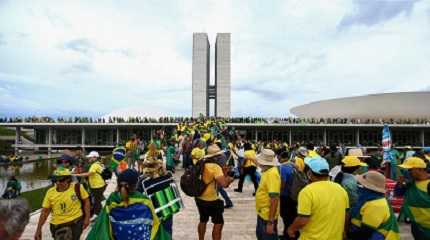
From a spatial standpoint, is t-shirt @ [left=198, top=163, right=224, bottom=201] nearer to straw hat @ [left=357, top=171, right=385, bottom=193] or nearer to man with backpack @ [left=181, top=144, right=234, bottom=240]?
man with backpack @ [left=181, top=144, right=234, bottom=240]

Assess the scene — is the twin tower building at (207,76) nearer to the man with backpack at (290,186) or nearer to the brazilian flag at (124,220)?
the man with backpack at (290,186)

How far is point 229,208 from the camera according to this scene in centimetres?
857

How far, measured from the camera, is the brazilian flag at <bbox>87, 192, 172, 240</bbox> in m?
3.32

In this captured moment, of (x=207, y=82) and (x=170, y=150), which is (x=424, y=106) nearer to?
(x=207, y=82)

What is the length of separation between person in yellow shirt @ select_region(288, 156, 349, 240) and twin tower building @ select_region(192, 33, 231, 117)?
2378 inches

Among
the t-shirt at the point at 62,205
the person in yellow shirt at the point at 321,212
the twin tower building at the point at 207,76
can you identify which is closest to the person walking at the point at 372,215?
the person in yellow shirt at the point at 321,212

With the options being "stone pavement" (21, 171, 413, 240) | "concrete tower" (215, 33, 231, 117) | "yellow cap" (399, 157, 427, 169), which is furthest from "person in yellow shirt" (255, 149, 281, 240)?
"concrete tower" (215, 33, 231, 117)

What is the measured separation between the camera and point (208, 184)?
16.1ft

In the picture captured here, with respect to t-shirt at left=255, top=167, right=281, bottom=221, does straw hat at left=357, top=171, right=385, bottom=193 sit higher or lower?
higher

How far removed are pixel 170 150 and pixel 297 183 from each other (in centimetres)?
868

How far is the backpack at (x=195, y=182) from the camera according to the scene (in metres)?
4.88

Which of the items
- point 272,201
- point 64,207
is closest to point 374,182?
point 272,201

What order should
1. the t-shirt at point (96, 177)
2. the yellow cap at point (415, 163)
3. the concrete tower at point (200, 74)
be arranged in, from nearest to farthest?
the yellow cap at point (415, 163), the t-shirt at point (96, 177), the concrete tower at point (200, 74)

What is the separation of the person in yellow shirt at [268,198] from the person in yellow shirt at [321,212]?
0.73 m
